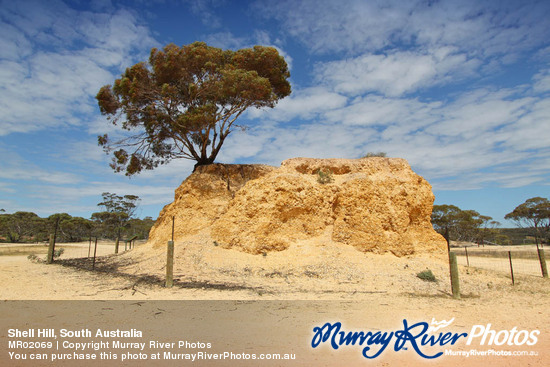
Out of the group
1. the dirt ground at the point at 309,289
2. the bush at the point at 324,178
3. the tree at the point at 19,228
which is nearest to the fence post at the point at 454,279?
the dirt ground at the point at 309,289

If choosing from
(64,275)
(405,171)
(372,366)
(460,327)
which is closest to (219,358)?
(372,366)

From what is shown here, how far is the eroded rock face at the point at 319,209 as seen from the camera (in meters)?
13.1

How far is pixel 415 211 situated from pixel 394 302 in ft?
24.5

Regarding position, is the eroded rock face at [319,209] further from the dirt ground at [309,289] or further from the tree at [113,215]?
the tree at [113,215]

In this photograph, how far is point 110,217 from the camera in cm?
4566

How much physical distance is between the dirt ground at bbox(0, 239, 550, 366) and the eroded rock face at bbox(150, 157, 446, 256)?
64 centimetres

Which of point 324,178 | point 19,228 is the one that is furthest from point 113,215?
point 324,178

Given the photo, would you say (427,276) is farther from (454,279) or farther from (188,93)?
(188,93)

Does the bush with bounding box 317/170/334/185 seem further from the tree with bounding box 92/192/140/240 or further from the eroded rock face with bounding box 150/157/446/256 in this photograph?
the tree with bounding box 92/192/140/240

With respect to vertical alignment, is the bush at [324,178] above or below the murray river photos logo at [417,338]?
above

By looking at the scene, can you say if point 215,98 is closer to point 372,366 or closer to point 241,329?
point 241,329

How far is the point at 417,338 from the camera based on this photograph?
5.25 meters

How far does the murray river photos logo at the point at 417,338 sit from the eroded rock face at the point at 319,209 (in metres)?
7.31

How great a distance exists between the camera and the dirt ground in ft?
20.1
